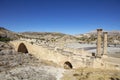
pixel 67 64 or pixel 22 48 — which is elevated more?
pixel 22 48

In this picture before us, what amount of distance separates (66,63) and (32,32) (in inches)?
5086

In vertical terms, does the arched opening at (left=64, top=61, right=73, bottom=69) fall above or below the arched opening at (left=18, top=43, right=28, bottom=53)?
below

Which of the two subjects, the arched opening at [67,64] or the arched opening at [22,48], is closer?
the arched opening at [67,64]

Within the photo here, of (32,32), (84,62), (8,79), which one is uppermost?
(32,32)

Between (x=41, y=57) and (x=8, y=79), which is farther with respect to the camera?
(x=41, y=57)

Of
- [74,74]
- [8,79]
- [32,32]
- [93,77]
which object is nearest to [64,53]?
[74,74]

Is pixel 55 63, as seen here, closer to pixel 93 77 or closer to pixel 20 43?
pixel 93 77

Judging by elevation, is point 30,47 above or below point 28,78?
above

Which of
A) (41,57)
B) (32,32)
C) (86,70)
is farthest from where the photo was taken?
(32,32)

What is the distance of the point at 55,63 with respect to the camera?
2073 centimetres

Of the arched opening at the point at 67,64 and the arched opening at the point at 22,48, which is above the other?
the arched opening at the point at 22,48

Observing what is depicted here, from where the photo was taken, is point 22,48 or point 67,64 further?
point 22,48

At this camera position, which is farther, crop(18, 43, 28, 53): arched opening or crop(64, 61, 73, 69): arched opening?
crop(18, 43, 28, 53): arched opening

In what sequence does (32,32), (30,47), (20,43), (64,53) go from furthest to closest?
(32,32), (20,43), (30,47), (64,53)
